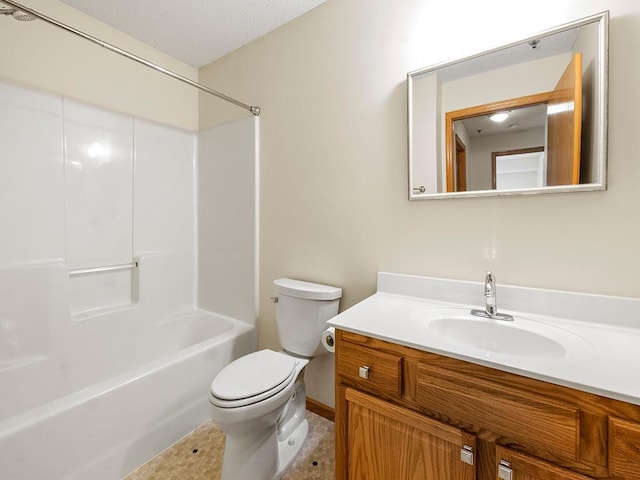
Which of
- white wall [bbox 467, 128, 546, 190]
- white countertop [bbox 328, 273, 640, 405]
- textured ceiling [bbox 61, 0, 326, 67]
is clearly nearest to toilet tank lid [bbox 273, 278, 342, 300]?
white countertop [bbox 328, 273, 640, 405]

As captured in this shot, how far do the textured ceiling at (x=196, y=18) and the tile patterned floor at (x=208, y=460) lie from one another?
2391 millimetres

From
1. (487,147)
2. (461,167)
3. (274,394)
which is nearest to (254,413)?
(274,394)

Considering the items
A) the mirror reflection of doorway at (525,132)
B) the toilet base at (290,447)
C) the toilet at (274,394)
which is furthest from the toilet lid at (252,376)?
the mirror reflection of doorway at (525,132)

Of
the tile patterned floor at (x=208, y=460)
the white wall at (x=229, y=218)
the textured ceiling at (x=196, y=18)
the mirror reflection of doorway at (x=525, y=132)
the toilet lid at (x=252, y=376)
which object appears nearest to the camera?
the mirror reflection of doorway at (x=525, y=132)

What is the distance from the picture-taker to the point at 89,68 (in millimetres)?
1817

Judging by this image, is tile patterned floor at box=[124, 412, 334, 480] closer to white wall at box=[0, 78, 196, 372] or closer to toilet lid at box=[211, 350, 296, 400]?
toilet lid at box=[211, 350, 296, 400]

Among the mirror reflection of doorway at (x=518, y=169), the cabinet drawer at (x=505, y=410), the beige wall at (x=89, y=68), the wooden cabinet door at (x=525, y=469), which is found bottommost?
the wooden cabinet door at (x=525, y=469)

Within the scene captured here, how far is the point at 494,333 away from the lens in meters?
1.07

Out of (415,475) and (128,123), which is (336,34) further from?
(415,475)

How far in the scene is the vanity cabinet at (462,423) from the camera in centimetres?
66

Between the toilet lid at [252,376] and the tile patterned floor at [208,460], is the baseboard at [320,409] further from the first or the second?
the toilet lid at [252,376]

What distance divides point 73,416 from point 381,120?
→ 1.86 m

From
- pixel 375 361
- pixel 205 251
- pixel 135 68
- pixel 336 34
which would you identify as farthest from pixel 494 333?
pixel 135 68

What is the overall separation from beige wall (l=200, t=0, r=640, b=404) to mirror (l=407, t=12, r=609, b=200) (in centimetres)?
5
